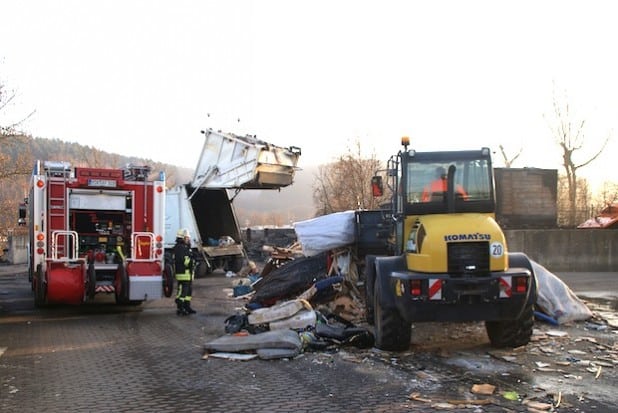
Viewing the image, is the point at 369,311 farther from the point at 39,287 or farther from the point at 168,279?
the point at 39,287

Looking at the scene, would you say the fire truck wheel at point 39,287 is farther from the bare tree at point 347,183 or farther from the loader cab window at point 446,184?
the bare tree at point 347,183

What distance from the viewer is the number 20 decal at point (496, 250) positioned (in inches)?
293

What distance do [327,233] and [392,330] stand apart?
13.9ft

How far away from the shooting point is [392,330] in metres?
7.66

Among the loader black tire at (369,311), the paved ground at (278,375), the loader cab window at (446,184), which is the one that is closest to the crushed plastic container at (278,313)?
the paved ground at (278,375)

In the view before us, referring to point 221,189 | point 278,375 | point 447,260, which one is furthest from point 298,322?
point 221,189

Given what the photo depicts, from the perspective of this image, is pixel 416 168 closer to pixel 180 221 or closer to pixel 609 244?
pixel 180 221

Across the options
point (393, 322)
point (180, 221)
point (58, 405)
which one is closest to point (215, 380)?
point (58, 405)

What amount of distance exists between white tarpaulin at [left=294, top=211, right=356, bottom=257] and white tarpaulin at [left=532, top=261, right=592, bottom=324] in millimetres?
3450

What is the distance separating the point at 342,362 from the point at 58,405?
322cm

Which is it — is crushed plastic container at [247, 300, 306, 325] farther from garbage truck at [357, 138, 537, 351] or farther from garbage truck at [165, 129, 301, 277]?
garbage truck at [165, 129, 301, 277]

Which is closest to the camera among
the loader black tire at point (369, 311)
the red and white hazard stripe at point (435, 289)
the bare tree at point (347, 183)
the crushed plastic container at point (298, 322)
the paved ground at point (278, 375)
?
the paved ground at point (278, 375)

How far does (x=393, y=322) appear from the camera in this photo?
25.1 ft

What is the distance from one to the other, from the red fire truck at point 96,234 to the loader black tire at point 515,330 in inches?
256
